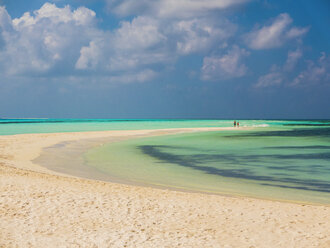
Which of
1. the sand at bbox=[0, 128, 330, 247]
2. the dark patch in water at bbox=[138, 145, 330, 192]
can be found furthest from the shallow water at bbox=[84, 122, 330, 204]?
the sand at bbox=[0, 128, 330, 247]

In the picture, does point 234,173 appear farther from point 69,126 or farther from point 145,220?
point 69,126

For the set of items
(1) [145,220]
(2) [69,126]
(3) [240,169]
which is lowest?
(3) [240,169]

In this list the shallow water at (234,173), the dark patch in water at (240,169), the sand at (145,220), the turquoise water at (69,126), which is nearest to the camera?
the sand at (145,220)

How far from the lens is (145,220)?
8531 mm

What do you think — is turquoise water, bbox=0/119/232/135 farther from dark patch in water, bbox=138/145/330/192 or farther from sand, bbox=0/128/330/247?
sand, bbox=0/128/330/247

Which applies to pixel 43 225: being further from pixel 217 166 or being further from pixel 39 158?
pixel 39 158

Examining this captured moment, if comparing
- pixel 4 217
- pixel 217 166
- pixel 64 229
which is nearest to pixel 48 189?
pixel 4 217

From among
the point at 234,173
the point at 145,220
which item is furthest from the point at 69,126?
the point at 145,220

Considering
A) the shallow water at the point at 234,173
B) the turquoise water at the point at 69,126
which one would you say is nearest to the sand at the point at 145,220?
the shallow water at the point at 234,173

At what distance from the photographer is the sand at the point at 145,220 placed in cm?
718

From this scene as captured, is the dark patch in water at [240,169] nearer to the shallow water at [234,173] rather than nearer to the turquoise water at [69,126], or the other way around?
the shallow water at [234,173]

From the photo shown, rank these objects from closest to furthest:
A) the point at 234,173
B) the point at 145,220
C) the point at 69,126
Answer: the point at 145,220 → the point at 234,173 → the point at 69,126

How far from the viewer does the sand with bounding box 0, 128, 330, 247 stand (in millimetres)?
7184

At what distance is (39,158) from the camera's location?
73.3 feet
